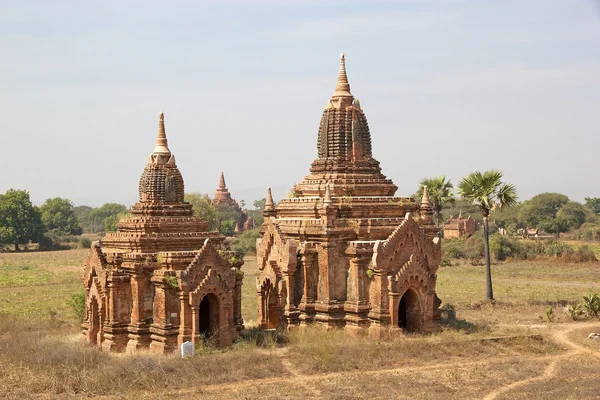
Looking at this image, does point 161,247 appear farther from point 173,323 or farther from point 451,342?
point 451,342

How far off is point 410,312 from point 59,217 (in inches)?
3698

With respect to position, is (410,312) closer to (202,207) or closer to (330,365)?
Result: (330,365)

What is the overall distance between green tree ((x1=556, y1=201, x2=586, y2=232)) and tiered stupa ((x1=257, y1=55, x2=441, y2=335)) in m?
76.0

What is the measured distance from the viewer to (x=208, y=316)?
25781 millimetres

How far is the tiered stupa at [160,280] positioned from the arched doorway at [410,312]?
5.51 m

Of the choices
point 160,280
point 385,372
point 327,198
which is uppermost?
point 327,198

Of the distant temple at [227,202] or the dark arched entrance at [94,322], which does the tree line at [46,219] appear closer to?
the distant temple at [227,202]

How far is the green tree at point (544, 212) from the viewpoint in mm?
100062

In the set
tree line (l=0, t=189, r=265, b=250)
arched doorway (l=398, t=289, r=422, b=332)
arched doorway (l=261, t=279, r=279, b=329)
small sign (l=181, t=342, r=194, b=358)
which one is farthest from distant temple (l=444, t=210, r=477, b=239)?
small sign (l=181, t=342, r=194, b=358)

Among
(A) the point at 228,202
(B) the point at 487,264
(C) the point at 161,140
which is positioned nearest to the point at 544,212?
(A) the point at 228,202

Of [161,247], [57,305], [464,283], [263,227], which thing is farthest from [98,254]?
[464,283]

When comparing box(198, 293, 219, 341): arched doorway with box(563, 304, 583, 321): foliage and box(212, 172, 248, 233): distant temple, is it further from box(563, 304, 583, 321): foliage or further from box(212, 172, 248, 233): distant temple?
box(212, 172, 248, 233): distant temple

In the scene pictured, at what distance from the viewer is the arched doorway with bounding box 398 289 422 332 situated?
2761 centimetres

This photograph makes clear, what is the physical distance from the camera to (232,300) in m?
25.5
